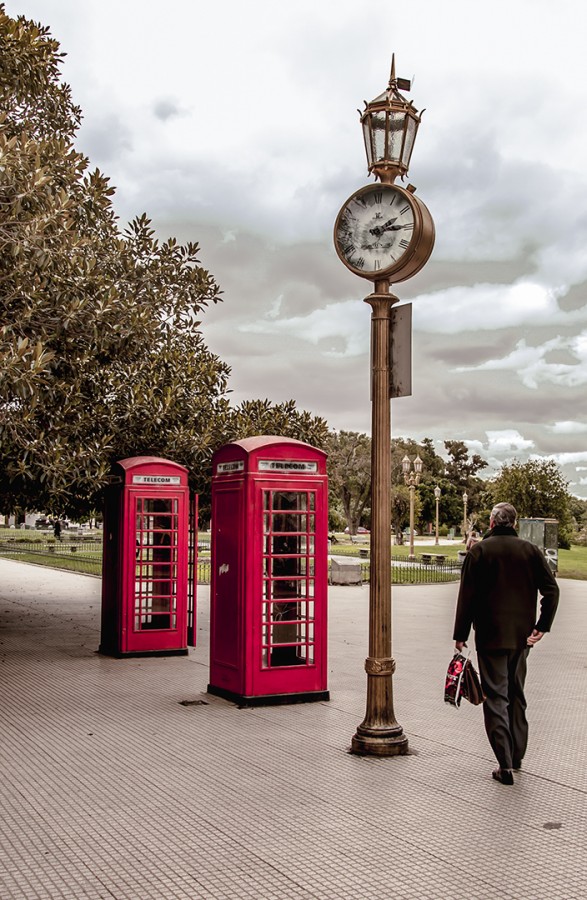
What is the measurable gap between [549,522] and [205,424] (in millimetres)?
17956

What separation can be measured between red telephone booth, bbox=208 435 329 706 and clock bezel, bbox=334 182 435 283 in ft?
7.00

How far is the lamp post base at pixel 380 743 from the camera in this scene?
21.9 feet

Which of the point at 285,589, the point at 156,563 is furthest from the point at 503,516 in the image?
A: the point at 156,563

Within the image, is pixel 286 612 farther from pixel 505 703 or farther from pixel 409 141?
pixel 409 141

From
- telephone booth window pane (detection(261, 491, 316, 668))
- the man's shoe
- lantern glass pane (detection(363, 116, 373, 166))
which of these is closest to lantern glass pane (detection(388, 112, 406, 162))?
lantern glass pane (detection(363, 116, 373, 166))

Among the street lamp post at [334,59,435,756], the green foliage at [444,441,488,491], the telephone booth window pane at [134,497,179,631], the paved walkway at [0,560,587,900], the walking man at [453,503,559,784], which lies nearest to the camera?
the paved walkway at [0,560,587,900]

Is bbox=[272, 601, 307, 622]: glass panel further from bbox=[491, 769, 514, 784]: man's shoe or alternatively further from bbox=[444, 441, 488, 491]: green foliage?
bbox=[444, 441, 488, 491]: green foliage

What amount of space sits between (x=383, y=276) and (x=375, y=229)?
0.38m

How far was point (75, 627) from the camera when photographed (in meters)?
14.9

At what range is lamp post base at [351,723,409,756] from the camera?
6664 millimetres

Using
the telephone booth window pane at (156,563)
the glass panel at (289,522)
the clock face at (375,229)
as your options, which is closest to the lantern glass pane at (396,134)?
the clock face at (375,229)

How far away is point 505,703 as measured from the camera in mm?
6129

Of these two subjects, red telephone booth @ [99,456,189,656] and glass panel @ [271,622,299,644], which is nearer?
glass panel @ [271,622,299,644]

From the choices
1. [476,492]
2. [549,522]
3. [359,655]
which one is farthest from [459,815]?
[476,492]
